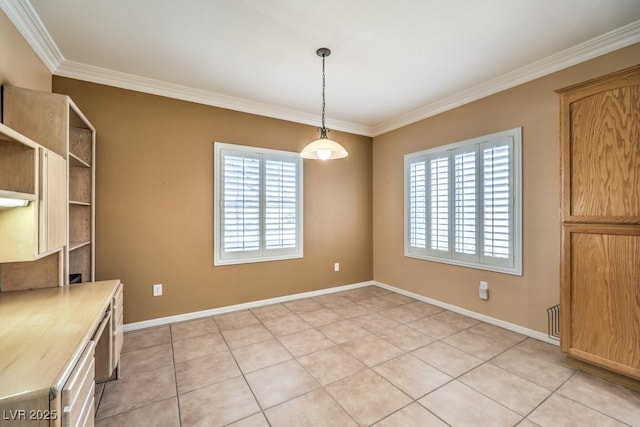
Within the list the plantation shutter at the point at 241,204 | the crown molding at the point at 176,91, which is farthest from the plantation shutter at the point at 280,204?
the crown molding at the point at 176,91

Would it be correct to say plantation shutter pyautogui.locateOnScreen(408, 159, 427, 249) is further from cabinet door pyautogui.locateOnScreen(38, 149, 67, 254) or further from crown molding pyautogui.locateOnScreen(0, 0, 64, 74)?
crown molding pyautogui.locateOnScreen(0, 0, 64, 74)

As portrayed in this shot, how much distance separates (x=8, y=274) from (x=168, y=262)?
1438 mm

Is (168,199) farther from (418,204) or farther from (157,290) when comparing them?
(418,204)

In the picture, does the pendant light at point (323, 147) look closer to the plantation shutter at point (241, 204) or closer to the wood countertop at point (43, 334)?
the plantation shutter at point (241, 204)

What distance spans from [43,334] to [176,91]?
2.85m

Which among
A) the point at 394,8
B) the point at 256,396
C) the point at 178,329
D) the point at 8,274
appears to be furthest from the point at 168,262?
the point at 394,8

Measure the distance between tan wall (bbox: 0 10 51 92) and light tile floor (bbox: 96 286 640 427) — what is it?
237 centimetres

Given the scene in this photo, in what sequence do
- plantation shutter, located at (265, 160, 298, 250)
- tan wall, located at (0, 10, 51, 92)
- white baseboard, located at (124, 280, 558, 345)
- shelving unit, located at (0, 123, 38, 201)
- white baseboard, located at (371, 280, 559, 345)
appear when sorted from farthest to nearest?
plantation shutter, located at (265, 160, 298, 250), white baseboard, located at (124, 280, 558, 345), white baseboard, located at (371, 280, 559, 345), tan wall, located at (0, 10, 51, 92), shelving unit, located at (0, 123, 38, 201)

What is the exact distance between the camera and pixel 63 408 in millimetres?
987

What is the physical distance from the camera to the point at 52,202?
1.81m

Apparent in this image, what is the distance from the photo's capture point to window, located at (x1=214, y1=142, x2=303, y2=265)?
11.7 ft

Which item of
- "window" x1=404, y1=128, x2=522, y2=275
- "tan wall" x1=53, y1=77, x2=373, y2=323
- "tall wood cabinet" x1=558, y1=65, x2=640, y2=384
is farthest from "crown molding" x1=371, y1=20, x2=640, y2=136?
"tan wall" x1=53, y1=77, x2=373, y2=323

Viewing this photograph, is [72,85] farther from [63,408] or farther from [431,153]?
[431,153]

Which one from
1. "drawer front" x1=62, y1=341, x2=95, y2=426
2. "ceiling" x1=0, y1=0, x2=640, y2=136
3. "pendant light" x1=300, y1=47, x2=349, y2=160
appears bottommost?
"drawer front" x1=62, y1=341, x2=95, y2=426
